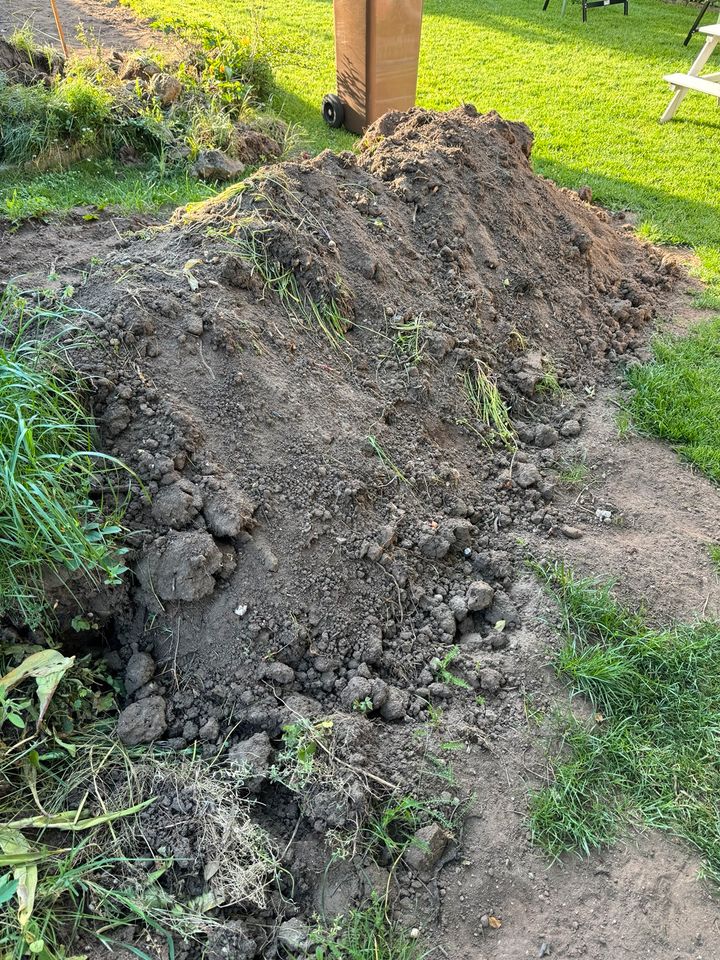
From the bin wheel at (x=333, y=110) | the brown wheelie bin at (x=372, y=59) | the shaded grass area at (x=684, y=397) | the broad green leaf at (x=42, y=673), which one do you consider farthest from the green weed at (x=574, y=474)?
the bin wheel at (x=333, y=110)

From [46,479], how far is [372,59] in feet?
19.6

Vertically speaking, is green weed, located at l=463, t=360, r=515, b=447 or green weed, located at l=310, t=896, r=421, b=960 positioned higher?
green weed, located at l=463, t=360, r=515, b=447

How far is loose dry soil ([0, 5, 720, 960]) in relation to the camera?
2.27 meters

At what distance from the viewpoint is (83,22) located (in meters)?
8.45

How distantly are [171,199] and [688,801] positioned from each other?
5.02 meters

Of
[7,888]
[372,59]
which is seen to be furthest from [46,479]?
[372,59]

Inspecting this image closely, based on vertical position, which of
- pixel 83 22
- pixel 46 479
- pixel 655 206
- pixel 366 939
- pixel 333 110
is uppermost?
pixel 83 22

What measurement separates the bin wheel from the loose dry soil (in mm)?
3281

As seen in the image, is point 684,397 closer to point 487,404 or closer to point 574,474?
point 574,474

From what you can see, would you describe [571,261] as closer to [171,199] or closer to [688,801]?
[171,199]

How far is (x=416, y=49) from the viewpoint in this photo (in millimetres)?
6836

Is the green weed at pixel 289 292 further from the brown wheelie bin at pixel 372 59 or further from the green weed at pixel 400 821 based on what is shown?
the brown wheelie bin at pixel 372 59

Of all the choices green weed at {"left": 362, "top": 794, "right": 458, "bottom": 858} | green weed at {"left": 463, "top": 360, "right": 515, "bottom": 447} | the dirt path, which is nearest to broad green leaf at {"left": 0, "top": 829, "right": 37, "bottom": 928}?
green weed at {"left": 362, "top": 794, "right": 458, "bottom": 858}

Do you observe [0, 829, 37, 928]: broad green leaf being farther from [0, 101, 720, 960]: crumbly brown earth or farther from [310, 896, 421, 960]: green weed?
[310, 896, 421, 960]: green weed
